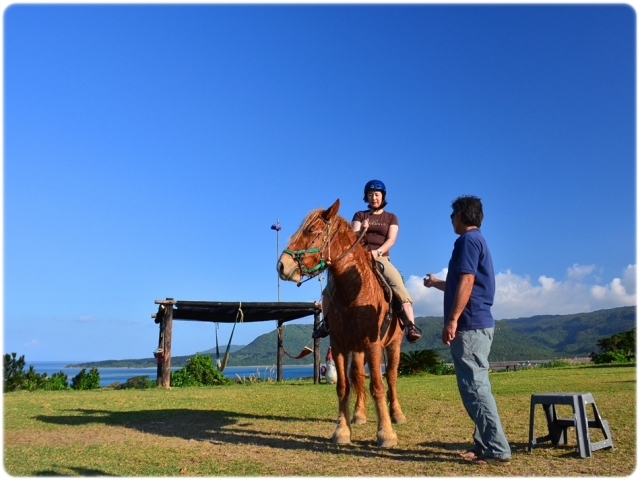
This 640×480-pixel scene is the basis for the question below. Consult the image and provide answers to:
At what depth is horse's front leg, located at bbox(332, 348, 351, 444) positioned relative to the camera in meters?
6.02

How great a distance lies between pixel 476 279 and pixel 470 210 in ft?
2.27

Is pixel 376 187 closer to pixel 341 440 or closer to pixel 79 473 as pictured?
pixel 341 440

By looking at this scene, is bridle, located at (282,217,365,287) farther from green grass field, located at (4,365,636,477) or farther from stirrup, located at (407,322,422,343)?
green grass field, located at (4,365,636,477)

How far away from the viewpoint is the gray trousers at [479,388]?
480 centimetres

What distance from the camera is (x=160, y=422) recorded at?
8195 millimetres

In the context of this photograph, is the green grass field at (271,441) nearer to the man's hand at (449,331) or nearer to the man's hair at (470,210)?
the man's hand at (449,331)

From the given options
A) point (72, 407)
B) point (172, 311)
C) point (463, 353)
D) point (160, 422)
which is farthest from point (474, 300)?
point (172, 311)

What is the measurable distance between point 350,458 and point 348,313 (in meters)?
1.57

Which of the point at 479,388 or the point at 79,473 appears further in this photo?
the point at 479,388

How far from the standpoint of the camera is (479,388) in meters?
4.89

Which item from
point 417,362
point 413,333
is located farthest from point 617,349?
point 413,333

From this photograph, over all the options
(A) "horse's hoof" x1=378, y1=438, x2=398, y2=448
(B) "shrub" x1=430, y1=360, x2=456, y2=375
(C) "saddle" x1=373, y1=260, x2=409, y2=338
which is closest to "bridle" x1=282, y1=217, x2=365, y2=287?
(C) "saddle" x1=373, y1=260, x2=409, y2=338

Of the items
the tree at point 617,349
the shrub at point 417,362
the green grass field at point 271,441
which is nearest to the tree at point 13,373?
the green grass field at point 271,441

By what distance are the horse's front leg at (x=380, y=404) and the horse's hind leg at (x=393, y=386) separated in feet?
5.13
